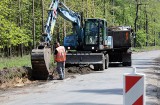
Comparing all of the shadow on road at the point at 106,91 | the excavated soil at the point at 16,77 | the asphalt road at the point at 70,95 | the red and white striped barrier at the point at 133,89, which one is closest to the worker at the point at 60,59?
the excavated soil at the point at 16,77

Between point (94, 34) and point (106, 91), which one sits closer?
point (106, 91)

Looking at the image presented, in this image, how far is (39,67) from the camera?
19.7 metres

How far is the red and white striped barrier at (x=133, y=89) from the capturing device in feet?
→ 18.8

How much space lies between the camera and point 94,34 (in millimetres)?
27656

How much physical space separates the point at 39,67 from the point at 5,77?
8.18 feet

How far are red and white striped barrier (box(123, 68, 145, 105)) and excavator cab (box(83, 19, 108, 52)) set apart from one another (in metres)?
21.4

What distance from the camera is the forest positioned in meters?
41.9

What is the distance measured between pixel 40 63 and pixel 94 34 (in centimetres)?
904

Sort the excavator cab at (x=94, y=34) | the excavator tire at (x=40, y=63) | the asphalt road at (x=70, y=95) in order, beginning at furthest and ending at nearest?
the excavator cab at (x=94, y=34)
the excavator tire at (x=40, y=63)
the asphalt road at (x=70, y=95)

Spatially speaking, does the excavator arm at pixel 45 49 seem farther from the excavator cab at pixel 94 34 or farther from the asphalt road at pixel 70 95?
the asphalt road at pixel 70 95

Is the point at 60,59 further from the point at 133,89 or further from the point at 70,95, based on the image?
the point at 133,89

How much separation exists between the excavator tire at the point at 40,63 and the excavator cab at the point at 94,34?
7.69m

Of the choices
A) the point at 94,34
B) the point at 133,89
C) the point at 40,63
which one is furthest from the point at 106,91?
the point at 94,34

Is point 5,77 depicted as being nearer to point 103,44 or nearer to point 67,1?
→ point 103,44
